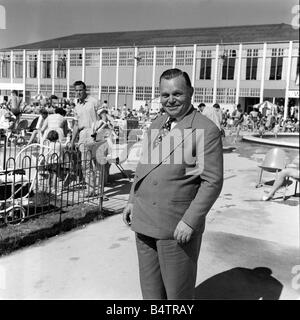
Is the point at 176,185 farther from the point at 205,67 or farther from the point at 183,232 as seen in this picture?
the point at 205,67

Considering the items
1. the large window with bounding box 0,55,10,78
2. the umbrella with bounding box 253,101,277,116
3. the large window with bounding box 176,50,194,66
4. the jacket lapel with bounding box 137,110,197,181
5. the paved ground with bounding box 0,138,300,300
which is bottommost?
the paved ground with bounding box 0,138,300,300

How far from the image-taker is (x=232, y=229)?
202 inches

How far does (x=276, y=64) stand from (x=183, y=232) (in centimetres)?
4344

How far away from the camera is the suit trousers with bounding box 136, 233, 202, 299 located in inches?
94.1

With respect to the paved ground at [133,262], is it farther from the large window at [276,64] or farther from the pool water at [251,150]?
the large window at [276,64]

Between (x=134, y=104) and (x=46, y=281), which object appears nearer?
(x=46, y=281)

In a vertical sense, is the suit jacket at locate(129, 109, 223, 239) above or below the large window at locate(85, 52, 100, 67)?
below

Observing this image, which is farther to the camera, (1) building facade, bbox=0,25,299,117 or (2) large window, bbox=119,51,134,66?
(1) building facade, bbox=0,25,299,117

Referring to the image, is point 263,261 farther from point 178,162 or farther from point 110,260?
point 178,162

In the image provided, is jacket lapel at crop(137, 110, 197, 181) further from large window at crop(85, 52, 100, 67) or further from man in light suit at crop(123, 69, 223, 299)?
large window at crop(85, 52, 100, 67)

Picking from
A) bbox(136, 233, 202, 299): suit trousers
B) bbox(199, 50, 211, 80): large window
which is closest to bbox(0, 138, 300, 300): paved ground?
bbox(136, 233, 202, 299): suit trousers

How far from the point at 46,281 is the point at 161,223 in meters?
1.68
